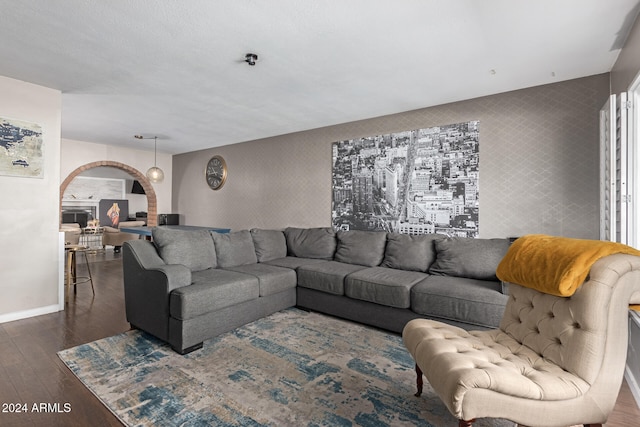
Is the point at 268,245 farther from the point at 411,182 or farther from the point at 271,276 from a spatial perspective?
the point at 411,182

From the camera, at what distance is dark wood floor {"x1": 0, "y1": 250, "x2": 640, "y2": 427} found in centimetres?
167

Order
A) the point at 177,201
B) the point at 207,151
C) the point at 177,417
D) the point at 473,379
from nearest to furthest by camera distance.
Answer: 1. the point at 473,379
2. the point at 177,417
3. the point at 207,151
4. the point at 177,201

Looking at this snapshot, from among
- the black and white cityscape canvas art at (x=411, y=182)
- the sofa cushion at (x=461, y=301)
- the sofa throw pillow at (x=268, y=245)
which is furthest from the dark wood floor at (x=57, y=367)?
the black and white cityscape canvas art at (x=411, y=182)

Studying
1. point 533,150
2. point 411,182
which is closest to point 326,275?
point 411,182

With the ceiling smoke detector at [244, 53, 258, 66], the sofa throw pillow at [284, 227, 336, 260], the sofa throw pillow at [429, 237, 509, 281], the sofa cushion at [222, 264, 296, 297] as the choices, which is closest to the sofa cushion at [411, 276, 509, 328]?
the sofa throw pillow at [429, 237, 509, 281]

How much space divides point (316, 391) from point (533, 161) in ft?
10.00

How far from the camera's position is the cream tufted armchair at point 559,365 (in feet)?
4.02

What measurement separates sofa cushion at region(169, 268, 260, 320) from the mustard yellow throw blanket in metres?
2.12

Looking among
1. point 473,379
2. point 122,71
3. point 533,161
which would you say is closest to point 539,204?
point 533,161

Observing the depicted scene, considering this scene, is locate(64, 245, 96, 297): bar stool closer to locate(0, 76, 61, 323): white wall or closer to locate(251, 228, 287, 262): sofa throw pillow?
locate(0, 76, 61, 323): white wall

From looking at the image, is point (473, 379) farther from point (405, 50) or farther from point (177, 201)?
point (177, 201)

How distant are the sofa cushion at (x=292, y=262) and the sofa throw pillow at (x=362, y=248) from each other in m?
0.31

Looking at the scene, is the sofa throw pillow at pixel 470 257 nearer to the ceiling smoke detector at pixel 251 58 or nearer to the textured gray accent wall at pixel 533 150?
the textured gray accent wall at pixel 533 150

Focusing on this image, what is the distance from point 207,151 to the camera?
653 cm
